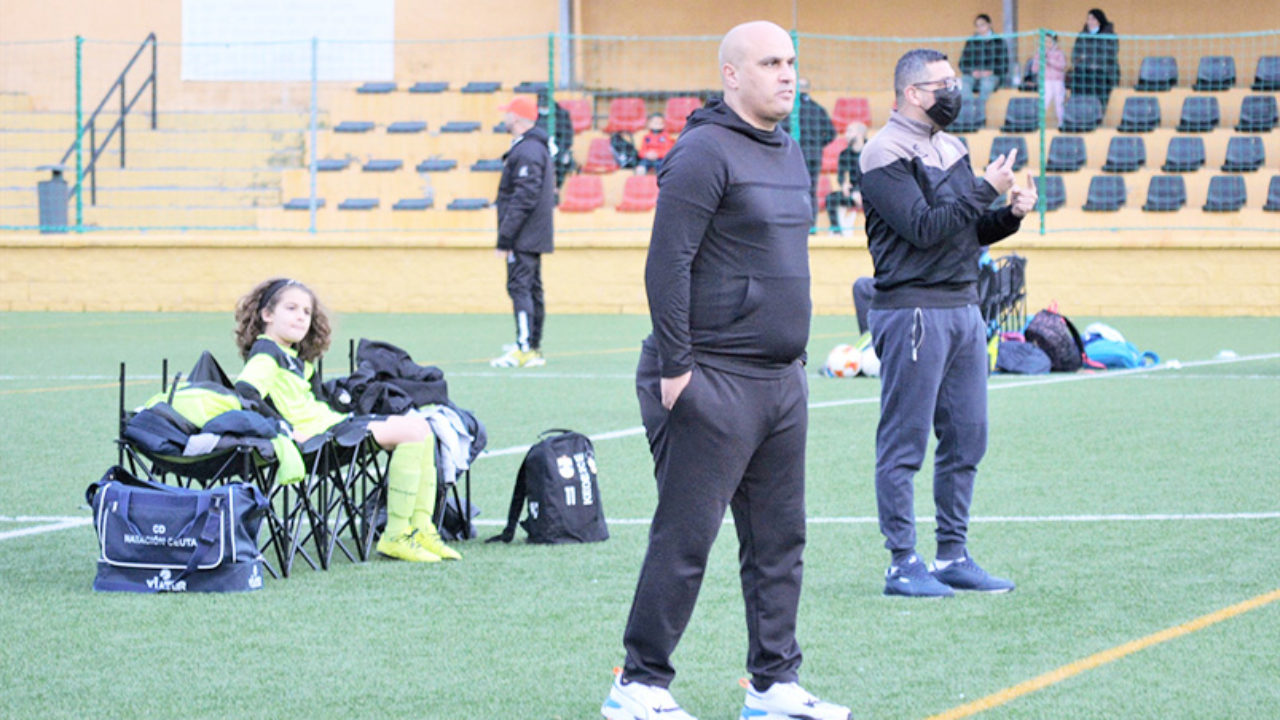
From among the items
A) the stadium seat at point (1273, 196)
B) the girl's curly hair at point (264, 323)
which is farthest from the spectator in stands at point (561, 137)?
the girl's curly hair at point (264, 323)

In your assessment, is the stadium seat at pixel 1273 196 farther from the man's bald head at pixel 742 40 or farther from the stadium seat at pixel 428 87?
the man's bald head at pixel 742 40

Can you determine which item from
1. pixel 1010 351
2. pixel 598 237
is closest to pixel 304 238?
pixel 598 237

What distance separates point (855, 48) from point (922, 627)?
20327 mm

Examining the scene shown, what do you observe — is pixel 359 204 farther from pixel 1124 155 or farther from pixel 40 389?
pixel 40 389

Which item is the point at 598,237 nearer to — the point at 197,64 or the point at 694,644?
the point at 197,64

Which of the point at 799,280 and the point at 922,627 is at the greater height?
the point at 799,280

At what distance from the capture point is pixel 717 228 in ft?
14.2

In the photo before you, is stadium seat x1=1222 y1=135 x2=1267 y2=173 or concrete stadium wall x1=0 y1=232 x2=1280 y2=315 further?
stadium seat x1=1222 y1=135 x2=1267 y2=173

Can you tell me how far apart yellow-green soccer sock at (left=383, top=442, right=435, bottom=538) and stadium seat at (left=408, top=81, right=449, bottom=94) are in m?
18.7

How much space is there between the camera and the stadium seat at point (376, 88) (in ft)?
82.1

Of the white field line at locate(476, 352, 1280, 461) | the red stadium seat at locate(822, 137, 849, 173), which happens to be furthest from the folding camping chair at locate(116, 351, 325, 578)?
the red stadium seat at locate(822, 137, 849, 173)

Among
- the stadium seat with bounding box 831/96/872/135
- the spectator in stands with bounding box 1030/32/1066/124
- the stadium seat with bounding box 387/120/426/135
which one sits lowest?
the stadium seat with bounding box 387/120/426/135

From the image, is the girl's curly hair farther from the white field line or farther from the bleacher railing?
the bleacher railing

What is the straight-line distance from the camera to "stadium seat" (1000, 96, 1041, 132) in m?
22.9
